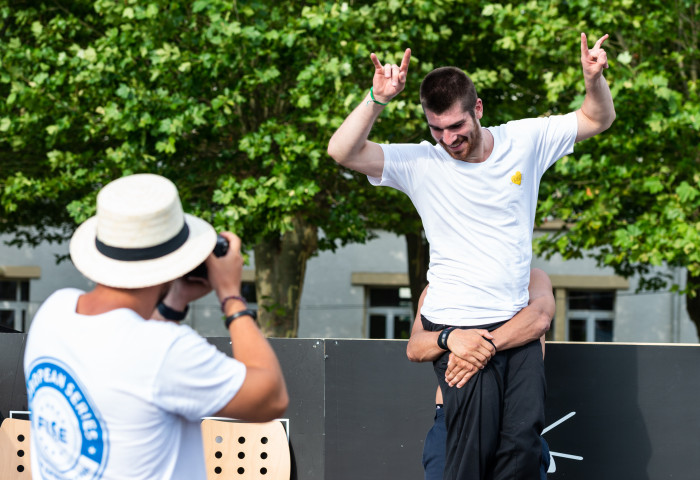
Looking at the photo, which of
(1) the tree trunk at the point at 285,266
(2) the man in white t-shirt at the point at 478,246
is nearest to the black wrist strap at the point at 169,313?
(2) the man in white t-shirt at the point at 478,246

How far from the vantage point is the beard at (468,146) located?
3.40 m

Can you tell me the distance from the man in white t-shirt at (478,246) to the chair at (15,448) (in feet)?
9.50

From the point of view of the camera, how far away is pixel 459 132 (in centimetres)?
336

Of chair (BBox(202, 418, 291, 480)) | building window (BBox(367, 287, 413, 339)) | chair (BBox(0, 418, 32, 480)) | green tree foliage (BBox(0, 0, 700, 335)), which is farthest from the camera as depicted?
building window (BBox(367, 287, 413, 339))

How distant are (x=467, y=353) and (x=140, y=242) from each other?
168 centimetres

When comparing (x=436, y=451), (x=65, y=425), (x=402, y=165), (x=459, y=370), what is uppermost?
(x=402, y=165)

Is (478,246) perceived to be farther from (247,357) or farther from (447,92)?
(247,357)

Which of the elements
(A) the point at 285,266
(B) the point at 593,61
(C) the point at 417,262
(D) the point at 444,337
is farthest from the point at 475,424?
(C) the point at 417,262

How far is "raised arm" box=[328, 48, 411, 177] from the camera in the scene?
10.7ft

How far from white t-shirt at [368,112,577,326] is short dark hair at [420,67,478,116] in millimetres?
268

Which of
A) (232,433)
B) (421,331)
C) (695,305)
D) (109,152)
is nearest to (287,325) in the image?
(109,152)

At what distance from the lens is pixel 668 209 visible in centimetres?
1062

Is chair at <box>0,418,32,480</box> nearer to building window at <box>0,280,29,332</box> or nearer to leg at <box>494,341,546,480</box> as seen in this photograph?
leg at <box>494,341,546,480</box>

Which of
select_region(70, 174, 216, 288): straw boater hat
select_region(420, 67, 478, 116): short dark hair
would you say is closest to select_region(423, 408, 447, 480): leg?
select_region(420, 67, 478, 116): short dark hair
